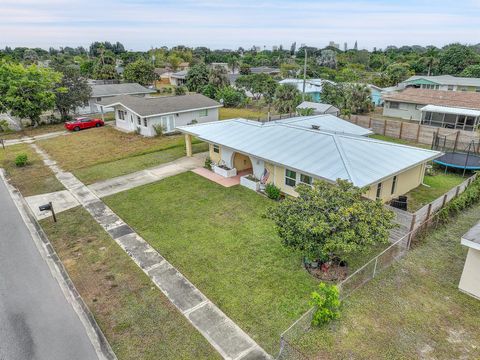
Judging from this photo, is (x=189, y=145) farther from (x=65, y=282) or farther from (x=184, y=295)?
(x=184, y=295)

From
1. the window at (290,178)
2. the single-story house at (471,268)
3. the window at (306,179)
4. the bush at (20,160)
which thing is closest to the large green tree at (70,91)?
the bush at (20,160)

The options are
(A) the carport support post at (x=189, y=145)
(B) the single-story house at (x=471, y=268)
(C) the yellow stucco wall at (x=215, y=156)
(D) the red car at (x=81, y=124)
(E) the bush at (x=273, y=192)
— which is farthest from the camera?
(D) the red car at (x=81, y=124)

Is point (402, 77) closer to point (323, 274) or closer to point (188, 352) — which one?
point (323, 274)

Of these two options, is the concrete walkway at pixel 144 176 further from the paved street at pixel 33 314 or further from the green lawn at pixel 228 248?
the paved street at pixel 33 314

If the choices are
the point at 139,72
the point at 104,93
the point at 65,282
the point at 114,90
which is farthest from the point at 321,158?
the point at 139,72

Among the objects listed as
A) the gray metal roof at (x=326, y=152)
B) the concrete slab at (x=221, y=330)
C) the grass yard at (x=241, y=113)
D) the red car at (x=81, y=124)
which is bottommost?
the concrete slab at (x=221, y=330)

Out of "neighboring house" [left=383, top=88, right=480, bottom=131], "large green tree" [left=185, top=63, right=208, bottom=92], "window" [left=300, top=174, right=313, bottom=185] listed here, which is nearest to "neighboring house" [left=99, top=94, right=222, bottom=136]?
"large green tree" [left=185, top=63, right=208, bottom=92]
